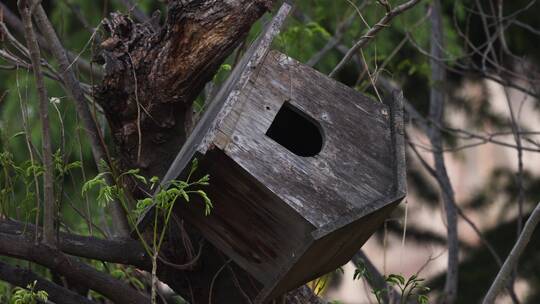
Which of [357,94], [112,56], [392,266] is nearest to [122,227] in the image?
[112,56]

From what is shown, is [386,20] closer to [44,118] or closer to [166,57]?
[166,57]

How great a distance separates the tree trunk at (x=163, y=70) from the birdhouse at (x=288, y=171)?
0.09 m

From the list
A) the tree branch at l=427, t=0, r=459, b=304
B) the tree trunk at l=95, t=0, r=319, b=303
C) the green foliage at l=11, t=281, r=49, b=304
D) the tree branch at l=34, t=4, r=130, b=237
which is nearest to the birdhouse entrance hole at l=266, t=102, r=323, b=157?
the tree trunk at l=95, t=0, r=319, b=303

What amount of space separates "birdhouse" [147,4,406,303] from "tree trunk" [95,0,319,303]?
0.09 metres

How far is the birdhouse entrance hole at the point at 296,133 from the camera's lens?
4023 mm

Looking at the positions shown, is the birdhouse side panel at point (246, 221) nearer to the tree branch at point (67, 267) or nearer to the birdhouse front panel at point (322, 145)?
the birdhouse front panel at point (322, 145)

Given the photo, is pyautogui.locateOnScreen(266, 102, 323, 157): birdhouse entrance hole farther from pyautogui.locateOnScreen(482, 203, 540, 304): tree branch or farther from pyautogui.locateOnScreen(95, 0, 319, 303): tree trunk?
pyautogui.locateOnScreen(482, 203, 540, 304): tree branch

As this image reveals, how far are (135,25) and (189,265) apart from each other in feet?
2.64

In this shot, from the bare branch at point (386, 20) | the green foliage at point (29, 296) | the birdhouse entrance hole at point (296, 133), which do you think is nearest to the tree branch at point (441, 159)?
the birdhouse entrance hole at point (296, 133)

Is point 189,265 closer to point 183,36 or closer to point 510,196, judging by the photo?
point 183,36

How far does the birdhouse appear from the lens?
11.2 feet

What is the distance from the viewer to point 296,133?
13.4 ft

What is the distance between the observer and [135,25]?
375cm

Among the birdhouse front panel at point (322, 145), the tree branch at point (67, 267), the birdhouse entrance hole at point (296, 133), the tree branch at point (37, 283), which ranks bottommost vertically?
the tree branch at point (37, 283)
